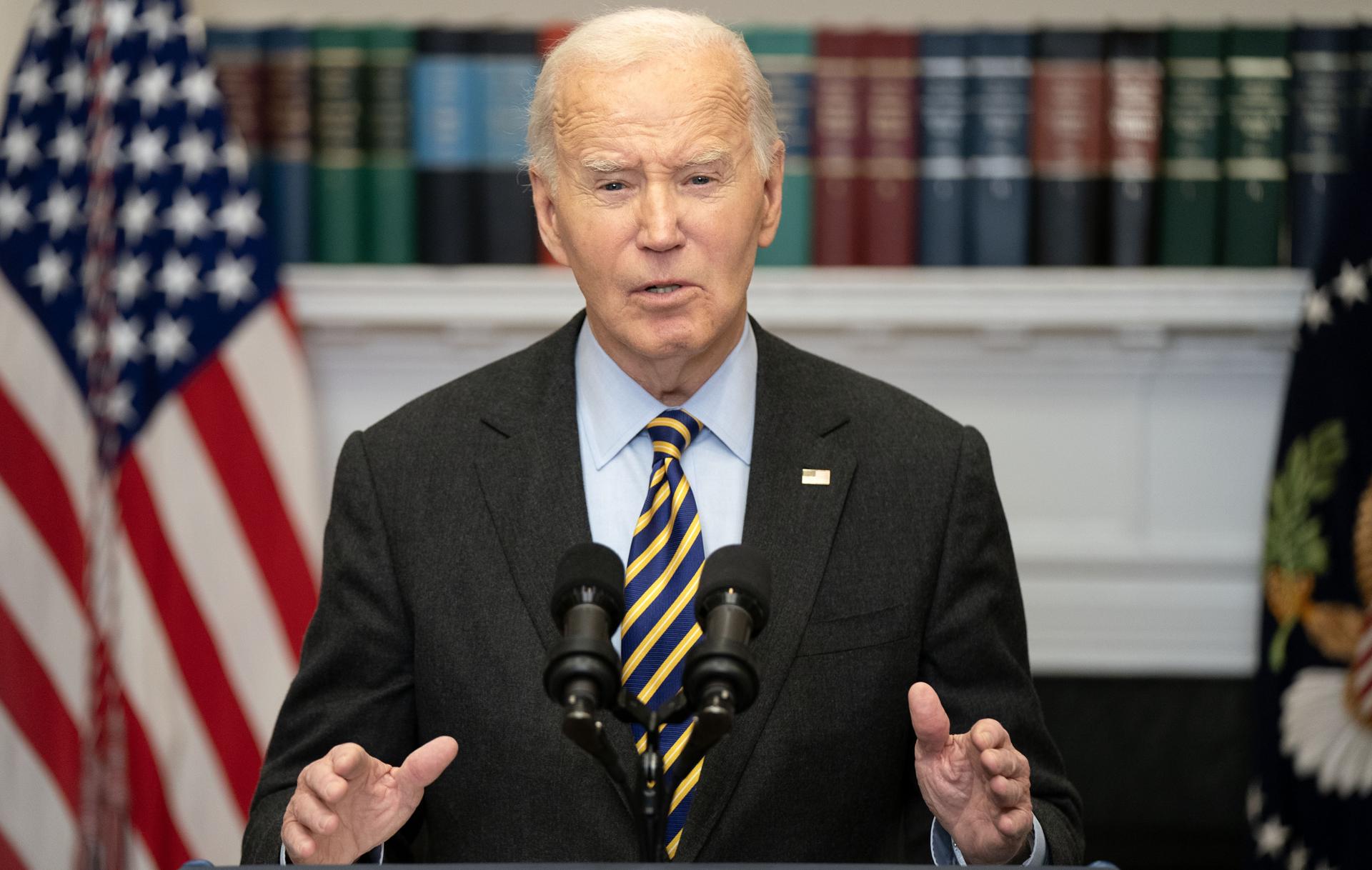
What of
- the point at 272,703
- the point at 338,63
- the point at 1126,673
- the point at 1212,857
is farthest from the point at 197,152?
the point at 1212,857

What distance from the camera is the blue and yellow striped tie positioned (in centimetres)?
158

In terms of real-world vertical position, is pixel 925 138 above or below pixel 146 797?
above

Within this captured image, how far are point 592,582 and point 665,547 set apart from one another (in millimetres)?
508

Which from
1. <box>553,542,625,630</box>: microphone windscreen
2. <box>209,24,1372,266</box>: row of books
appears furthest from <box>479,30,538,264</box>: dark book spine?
<box>553,542,625,630</box>: microphone windscreen

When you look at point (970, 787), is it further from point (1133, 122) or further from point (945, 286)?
point (1133, 122)

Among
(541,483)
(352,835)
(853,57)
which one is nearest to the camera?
(352,835)

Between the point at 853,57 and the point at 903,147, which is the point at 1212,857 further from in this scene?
the point at 853,57

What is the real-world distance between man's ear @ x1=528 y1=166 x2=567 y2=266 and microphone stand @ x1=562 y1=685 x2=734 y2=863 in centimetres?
74

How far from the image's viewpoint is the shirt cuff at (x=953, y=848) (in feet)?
5.00

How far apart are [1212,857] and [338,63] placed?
2470 millimetres

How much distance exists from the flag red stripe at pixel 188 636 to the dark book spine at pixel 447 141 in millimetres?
743

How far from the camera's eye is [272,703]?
293cm

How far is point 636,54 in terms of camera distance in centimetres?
158

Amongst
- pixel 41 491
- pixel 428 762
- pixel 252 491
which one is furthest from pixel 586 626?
pixel 41 491
